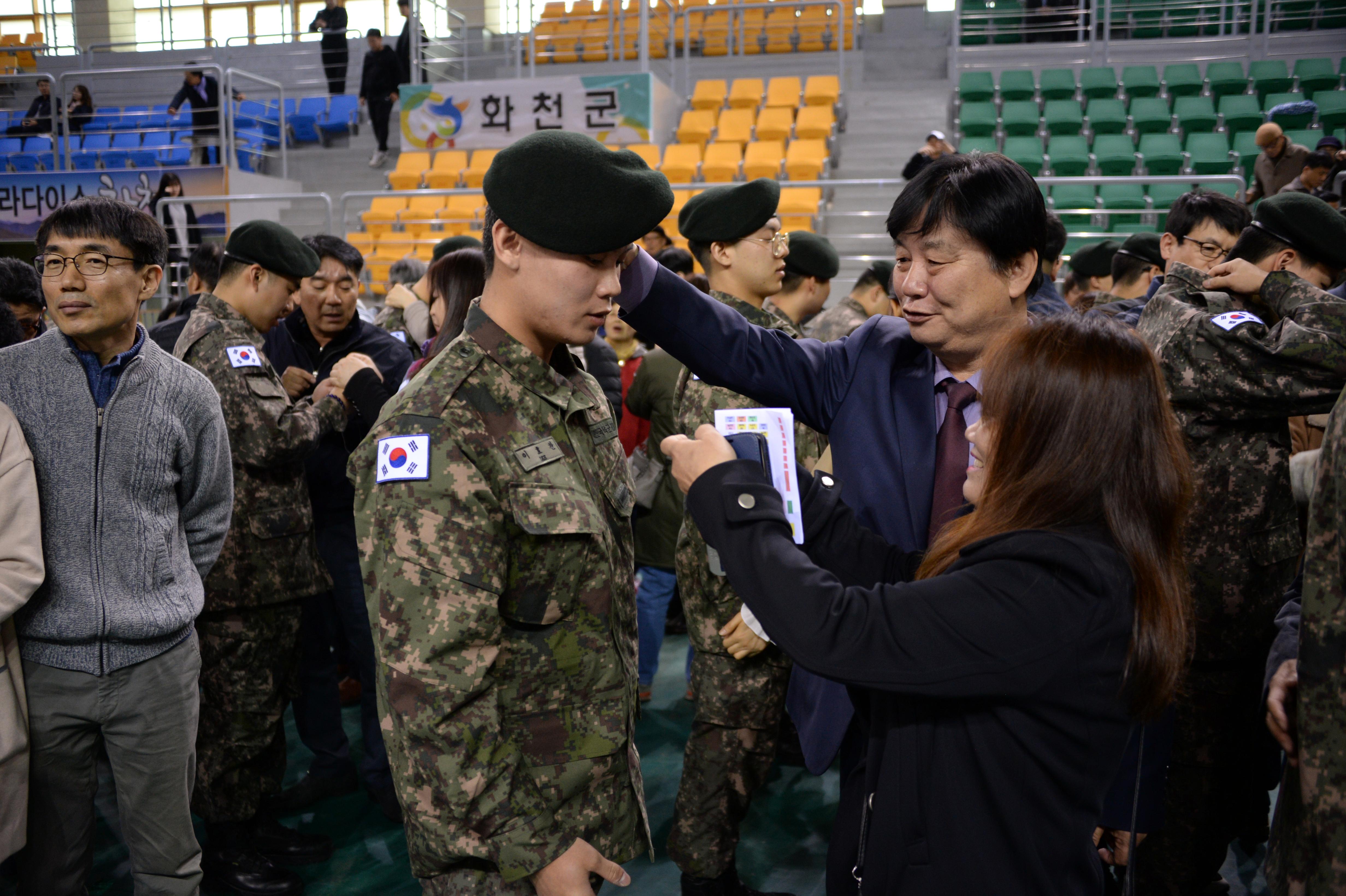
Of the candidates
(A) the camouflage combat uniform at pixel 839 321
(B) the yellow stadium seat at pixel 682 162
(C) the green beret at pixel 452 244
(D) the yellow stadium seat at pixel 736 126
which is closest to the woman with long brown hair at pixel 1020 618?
(C) the green beret at pixel 452 244

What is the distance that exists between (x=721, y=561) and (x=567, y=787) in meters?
0.46

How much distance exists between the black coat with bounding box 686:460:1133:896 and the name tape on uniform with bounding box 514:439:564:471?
264 mm

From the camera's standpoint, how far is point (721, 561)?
1.14m

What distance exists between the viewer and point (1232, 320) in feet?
7.12

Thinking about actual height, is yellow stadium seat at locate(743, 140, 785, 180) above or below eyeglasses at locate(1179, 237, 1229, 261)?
above

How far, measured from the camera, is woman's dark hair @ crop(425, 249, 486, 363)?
7.84 ft

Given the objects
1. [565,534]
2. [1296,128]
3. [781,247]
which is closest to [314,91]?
[1296,128]

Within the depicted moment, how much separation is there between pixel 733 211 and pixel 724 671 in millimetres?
1242

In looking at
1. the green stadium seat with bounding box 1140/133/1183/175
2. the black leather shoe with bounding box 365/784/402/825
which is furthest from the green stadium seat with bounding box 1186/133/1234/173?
the black leather shoe with bounding box 365/784/402/825

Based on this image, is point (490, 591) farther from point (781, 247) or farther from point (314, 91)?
point (314, 91)

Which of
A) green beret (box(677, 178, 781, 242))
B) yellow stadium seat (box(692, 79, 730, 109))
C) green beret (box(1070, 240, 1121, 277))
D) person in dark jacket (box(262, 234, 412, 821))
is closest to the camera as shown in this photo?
green beret (box(677, 178, 781, 242))

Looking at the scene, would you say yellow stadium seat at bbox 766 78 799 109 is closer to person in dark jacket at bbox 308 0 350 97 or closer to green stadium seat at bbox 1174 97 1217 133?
green stadium seat at bbox 1174 97 1217 133

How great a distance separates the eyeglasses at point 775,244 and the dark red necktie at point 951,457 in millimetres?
1172

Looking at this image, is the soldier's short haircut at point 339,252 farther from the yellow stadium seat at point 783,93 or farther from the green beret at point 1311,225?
the yellow stadium seat at point 783,93
